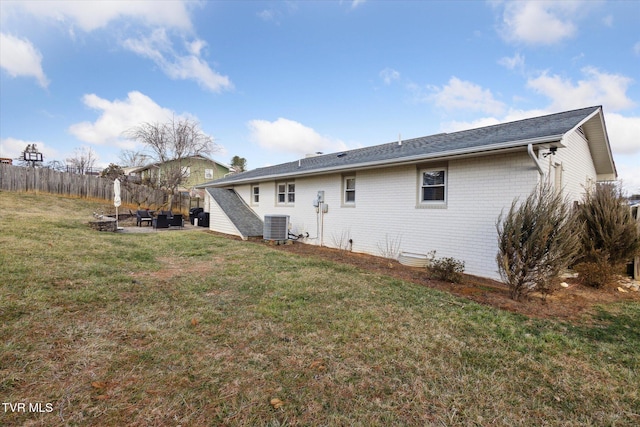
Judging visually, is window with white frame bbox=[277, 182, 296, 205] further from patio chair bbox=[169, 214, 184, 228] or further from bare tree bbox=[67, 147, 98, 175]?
bare tree bbox=[67, 147, 98, 175]

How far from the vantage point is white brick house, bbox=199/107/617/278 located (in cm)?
614

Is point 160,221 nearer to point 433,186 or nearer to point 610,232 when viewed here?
point 433,186

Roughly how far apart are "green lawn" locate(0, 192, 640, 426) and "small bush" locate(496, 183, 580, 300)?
889 millimetres

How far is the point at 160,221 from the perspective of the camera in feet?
46.9

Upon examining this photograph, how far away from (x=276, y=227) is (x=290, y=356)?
8314 millimetres

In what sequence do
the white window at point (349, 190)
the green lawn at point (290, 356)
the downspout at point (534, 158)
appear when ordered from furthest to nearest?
the white window at point (349, 190)
the downspout at point (534, 158)
the green lawn at point (290, 356)

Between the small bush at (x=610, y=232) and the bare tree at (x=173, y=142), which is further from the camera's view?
the bare tree at (x=173, y=142)

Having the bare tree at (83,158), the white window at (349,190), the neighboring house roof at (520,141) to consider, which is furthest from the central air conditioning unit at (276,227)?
the bare tree at (83,158)

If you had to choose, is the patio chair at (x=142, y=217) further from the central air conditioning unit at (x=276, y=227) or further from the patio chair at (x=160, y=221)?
the central air conditioning unit at (x=276, y=227)

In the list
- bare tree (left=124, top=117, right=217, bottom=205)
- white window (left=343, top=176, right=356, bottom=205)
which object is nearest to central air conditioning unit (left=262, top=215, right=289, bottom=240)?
white window (left=343, top=176, right=356, bottom=205)

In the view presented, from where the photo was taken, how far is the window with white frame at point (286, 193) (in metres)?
12.4

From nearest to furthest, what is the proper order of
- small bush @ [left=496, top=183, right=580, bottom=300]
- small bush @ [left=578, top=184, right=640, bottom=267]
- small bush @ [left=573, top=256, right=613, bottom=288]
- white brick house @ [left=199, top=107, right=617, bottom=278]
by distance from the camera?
small bush @ [left=496, top=183, right=580, bottom=300], small bush @ [left=573, top=256, right=613, bottom=288], small bush @ [left=578, top=184, right=640, bottom=267], white brick house @ [left=199, top=107, right=617, bottom=278]

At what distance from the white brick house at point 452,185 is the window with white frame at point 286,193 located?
508 mm

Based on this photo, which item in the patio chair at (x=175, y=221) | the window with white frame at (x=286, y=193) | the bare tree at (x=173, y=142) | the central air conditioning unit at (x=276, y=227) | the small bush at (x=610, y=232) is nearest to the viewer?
the small bush at (x=610, y=232)
